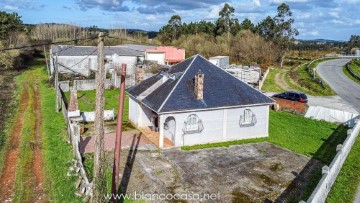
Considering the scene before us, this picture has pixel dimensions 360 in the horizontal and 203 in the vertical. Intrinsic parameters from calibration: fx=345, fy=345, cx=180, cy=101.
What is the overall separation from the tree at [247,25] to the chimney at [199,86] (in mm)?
63351

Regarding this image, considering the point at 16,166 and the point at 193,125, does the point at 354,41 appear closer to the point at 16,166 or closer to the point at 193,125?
the point at 193,125

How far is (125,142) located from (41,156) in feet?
16.4

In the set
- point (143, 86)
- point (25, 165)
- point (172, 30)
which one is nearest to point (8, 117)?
point (25, 165)

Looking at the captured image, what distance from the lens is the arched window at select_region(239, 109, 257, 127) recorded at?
22.5 metres

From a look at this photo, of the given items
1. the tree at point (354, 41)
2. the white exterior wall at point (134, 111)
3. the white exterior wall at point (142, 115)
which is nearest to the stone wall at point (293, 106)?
the white exterior wall at point (142, 115)

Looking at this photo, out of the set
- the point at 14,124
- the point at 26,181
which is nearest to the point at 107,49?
the point at 14,124

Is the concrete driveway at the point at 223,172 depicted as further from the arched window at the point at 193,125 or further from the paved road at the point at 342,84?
the paved road at the point at 342,84

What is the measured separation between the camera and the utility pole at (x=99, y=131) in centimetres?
1024

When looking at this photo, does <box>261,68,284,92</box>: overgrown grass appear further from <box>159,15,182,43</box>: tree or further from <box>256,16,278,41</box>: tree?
<box>159,15,182,43</box>: tree

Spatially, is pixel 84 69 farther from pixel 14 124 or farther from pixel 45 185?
pixel 45 185

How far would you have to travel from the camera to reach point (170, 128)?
21891mm

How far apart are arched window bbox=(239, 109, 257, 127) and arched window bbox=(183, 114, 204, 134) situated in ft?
9.83

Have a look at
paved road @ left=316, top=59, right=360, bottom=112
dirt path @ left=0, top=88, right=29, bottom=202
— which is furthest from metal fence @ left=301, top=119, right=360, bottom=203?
paved road @ left=316, top=59, right=360, bottom=112

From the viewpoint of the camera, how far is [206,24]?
89.9 meters
